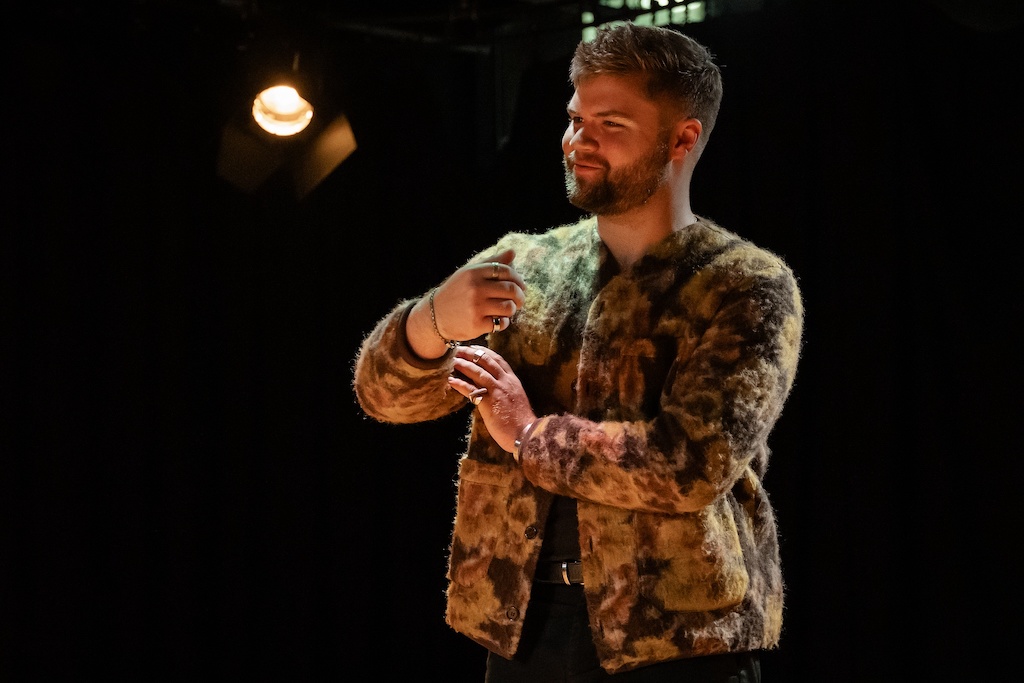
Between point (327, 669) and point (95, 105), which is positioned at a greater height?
point (95, 105)

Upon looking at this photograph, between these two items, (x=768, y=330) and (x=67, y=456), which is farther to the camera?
(x=67, y=456)

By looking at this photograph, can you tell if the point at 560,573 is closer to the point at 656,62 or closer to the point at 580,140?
the point at 580,140

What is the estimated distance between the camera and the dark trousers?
4.90 feet

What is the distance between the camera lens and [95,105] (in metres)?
3.40

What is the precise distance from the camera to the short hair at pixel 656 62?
1.62 meters

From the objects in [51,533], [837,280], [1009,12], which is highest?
[1009,12]

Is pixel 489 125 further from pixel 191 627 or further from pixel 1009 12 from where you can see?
pixel 191 627

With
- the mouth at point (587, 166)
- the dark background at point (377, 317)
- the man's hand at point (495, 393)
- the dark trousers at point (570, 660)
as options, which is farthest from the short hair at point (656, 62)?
the dark background at point (377, 317)

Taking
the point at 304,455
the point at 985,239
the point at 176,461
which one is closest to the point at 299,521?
the point at 304,455

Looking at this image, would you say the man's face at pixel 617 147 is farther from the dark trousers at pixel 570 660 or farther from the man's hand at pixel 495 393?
the dark trousers at pixel 570 660

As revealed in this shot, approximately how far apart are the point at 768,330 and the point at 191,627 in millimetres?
2655

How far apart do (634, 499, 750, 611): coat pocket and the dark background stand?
145cm

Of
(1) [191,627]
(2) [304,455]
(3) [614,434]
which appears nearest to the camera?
(3) [614,434]

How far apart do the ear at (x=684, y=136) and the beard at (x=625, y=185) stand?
0.02 metres
